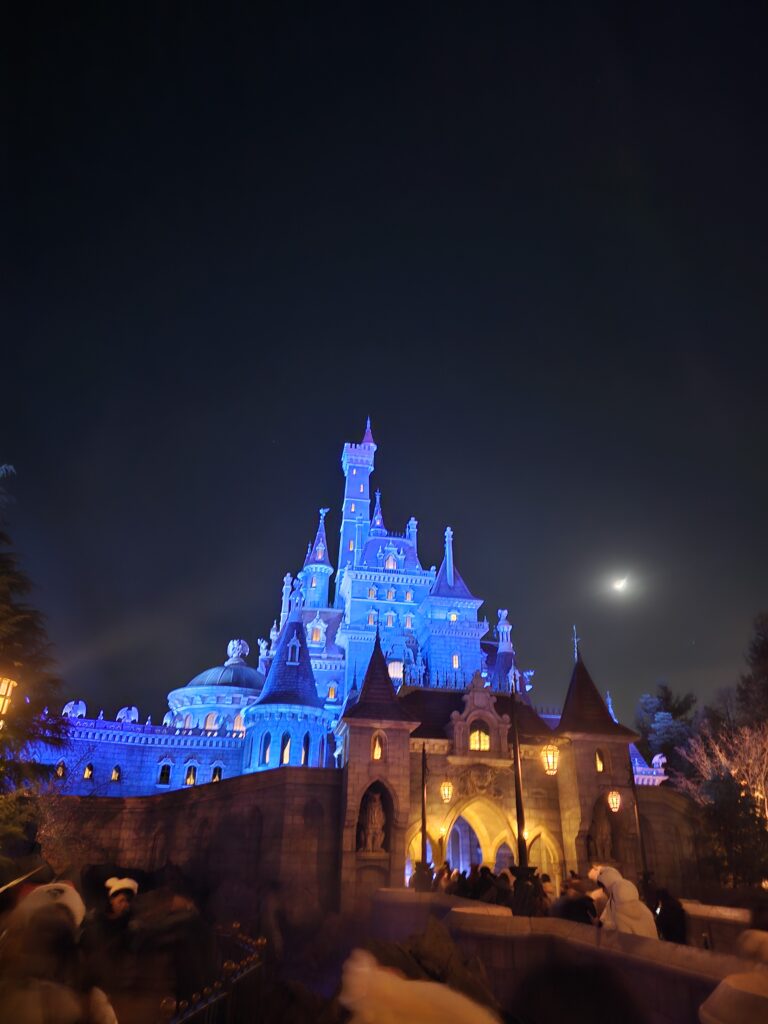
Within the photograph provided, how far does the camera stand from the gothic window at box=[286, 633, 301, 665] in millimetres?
41188

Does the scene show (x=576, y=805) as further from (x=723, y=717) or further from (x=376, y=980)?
(x=723, y=717)

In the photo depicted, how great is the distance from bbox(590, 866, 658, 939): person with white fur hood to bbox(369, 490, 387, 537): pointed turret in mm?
61984

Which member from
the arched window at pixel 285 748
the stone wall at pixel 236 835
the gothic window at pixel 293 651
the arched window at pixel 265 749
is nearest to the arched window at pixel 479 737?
the stone wall at pixel 236 835

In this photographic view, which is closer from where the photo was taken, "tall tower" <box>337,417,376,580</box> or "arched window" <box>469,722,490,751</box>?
"arched window" <box>469,722,490,751</box>

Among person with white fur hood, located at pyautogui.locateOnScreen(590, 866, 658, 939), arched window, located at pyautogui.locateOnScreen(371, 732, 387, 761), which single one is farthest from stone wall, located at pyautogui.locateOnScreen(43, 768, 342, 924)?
person with white fur hood, located at pyautogui.locateOnScreen(590, 866, 658, 939)

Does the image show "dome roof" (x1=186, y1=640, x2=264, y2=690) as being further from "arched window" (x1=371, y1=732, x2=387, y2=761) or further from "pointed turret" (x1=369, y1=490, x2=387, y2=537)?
"arched window" (x1=371, y1=732, x2=387, y2=761)

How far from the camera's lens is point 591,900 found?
474 inches

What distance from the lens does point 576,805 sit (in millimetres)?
26453

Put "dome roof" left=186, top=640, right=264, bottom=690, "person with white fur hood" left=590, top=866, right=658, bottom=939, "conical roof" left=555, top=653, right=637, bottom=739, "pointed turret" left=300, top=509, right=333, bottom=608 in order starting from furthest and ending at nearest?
1. "pointed turret" left=300, top=509, right=333, bottom=608
2. "dome roof" left=186, top=640, right=264, bottom=690
3. "conical roof" left=555, top=653, right=637, bottom=739
4. "person with white fur hood" left=590, top=866, right=658, bottom=939

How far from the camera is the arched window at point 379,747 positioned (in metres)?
26.1

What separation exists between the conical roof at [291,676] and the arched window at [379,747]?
47.3 ft

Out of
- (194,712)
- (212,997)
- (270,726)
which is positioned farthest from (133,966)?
(194,712)

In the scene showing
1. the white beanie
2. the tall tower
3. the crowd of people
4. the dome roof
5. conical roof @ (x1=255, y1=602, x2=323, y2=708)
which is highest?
the tall tower

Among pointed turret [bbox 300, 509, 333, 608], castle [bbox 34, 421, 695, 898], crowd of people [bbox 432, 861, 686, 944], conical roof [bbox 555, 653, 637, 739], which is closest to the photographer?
crowd of people [bbox 432, 861, 686, 944]
